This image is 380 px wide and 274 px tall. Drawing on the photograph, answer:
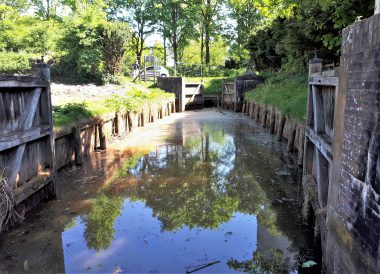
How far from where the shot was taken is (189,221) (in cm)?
661

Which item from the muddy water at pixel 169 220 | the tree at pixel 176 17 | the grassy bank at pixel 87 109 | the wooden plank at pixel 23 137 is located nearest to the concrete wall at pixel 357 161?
the muddy water at pixel 169 220

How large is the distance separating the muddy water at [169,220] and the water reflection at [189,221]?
Answer: 0.02m

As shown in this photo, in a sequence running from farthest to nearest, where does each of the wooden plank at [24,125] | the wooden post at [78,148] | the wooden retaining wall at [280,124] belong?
the wooden retaining wall at [280,124]
the wooden post at [78,148]
the wooden plank at [24,125]

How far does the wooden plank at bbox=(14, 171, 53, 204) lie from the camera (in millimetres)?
6182

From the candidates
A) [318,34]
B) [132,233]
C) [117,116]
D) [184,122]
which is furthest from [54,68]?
[132,233]

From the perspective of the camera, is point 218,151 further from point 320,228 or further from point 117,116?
point 320,228

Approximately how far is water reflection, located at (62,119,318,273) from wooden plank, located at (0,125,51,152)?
1.60 m

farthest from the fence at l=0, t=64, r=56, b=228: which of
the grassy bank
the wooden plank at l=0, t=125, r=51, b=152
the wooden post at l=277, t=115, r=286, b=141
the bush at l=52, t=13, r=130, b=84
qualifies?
the bush at l=52, t=13, r=130, b=84

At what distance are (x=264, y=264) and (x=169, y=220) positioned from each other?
2.04 meters

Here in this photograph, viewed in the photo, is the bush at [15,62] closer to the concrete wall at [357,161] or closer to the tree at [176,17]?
the tree at [176,17]

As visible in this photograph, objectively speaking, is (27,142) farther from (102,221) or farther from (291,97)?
(291,97)

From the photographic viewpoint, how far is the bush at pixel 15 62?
24.0 metres

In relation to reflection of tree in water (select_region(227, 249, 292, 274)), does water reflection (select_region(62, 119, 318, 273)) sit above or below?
above

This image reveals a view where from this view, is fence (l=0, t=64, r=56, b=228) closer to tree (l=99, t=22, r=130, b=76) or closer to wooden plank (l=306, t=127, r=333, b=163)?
wooden plank (l=306, t=127, r=333, b=163)
